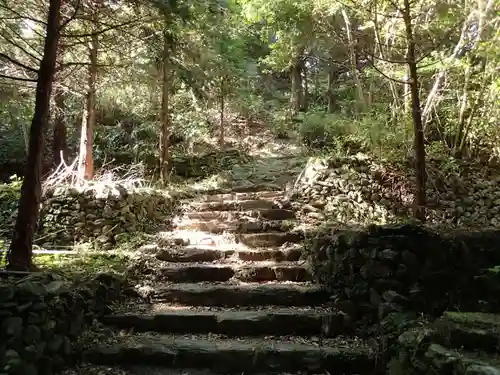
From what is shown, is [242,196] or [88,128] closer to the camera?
[88,128]

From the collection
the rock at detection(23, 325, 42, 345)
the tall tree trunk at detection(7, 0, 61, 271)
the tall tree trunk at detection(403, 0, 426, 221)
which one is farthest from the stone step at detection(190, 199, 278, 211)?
the rock at detection(23, 325, 42, 345)

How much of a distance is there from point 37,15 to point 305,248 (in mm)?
4640

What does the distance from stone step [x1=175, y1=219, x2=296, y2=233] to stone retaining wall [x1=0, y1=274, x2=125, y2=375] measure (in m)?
2.84

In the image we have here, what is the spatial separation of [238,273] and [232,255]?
1.65 feet


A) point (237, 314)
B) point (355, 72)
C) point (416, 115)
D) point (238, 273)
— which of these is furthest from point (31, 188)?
point (355, 72)

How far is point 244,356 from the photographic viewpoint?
3846 millimetres

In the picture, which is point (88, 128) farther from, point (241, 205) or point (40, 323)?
point (40, 323)

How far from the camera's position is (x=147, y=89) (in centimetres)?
926

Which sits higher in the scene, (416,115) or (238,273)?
(416,115)

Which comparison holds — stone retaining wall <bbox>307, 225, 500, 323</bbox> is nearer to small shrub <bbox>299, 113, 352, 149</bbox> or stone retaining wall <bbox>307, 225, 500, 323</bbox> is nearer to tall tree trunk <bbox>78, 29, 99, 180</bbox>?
tall tree trunk <bbox>78, 29, 99, 180</bbox>

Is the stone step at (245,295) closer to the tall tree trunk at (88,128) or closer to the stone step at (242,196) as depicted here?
the stone step at (242,196)

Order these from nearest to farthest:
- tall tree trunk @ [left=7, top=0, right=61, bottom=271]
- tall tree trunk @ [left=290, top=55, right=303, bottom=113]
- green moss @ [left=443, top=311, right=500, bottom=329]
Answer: green moss @ [left=443, top=311, right=500, bottom=329] → tall tree trunk @ [left=7, top=0, right=61, bottom=271] → tall tree trunk @ [left=290, top=55, right=303, bottom=113]

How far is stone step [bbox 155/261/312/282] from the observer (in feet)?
17.5

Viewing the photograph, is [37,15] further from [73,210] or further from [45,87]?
[73,210]
